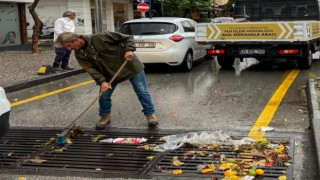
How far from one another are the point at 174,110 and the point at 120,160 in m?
2.51

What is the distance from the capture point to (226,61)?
1324cm

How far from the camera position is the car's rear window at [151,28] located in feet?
38.9

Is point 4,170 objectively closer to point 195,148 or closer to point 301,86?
point 195,148

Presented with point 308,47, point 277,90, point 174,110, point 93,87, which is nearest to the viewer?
point 174,110

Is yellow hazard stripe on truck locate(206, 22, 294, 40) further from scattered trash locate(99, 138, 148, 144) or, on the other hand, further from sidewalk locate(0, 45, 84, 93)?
scattered trash locate(99, 138, 148, 144)

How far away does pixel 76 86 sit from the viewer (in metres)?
10.6

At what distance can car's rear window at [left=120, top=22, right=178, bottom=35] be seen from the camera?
11844 mm

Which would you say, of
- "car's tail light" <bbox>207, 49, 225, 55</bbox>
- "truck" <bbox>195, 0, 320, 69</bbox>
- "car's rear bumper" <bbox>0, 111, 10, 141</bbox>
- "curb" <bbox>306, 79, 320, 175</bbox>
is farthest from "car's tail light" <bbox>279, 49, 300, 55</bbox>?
"car's rear bumper" <bbox>0, 111, 10, 141</bbox>

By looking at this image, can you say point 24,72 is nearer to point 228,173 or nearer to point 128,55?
point 128,55

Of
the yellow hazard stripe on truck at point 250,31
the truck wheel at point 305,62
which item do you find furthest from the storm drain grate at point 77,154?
the truck wheel at point 305,62

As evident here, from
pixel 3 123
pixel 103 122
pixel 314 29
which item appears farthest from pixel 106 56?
pixel 314 29

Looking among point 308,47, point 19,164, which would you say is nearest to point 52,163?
point 19,164

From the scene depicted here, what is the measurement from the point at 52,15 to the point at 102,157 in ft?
92.7

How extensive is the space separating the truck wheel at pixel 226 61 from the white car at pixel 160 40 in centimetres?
135
